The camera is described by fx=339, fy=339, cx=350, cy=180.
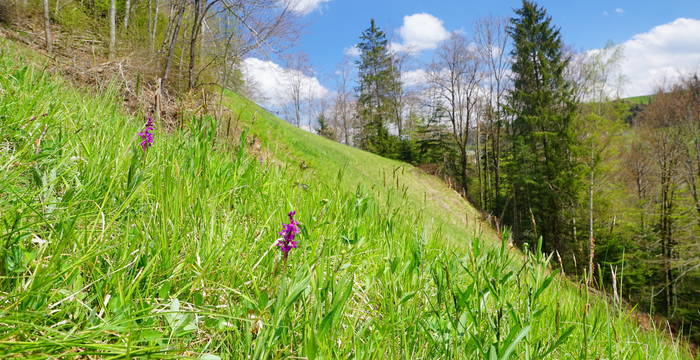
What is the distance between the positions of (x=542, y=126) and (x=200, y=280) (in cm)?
3075

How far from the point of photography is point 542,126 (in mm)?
27047

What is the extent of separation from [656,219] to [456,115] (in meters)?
16.2

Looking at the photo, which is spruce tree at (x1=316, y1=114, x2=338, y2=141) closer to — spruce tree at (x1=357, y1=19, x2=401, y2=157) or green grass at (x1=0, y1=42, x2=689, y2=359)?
spruce tree at (x1=357, y1=19, x2=401, y2=157)

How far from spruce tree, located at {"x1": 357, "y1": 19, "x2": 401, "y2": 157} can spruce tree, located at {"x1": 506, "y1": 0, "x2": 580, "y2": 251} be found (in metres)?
12.6

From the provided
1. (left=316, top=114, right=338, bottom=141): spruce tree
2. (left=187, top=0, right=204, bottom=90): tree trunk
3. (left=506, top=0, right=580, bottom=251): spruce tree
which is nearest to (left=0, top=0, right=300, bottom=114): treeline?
(left=187, top=0, right=204, bottom=90): tree trunk

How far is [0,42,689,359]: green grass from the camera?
85 cm

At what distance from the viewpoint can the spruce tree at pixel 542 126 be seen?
25.0 meters

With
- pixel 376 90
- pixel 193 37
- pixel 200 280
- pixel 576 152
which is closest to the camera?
pixel 200 280

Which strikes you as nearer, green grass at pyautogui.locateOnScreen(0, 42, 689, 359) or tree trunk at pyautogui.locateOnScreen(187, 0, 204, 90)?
green grass at pyautogui.locateOnScreen(0, 42, 689, 359)

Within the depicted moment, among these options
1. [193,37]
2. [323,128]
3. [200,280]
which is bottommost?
[200,280]

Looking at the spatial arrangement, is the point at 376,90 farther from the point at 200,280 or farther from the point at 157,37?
the point at 200,280

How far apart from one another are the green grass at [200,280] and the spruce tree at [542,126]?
2503 cm

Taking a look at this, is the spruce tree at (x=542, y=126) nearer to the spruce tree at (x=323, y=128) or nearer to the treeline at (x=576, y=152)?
the treeline at (x=576, y=152)

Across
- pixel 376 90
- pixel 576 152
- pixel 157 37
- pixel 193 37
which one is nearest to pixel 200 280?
pixel 193 37
